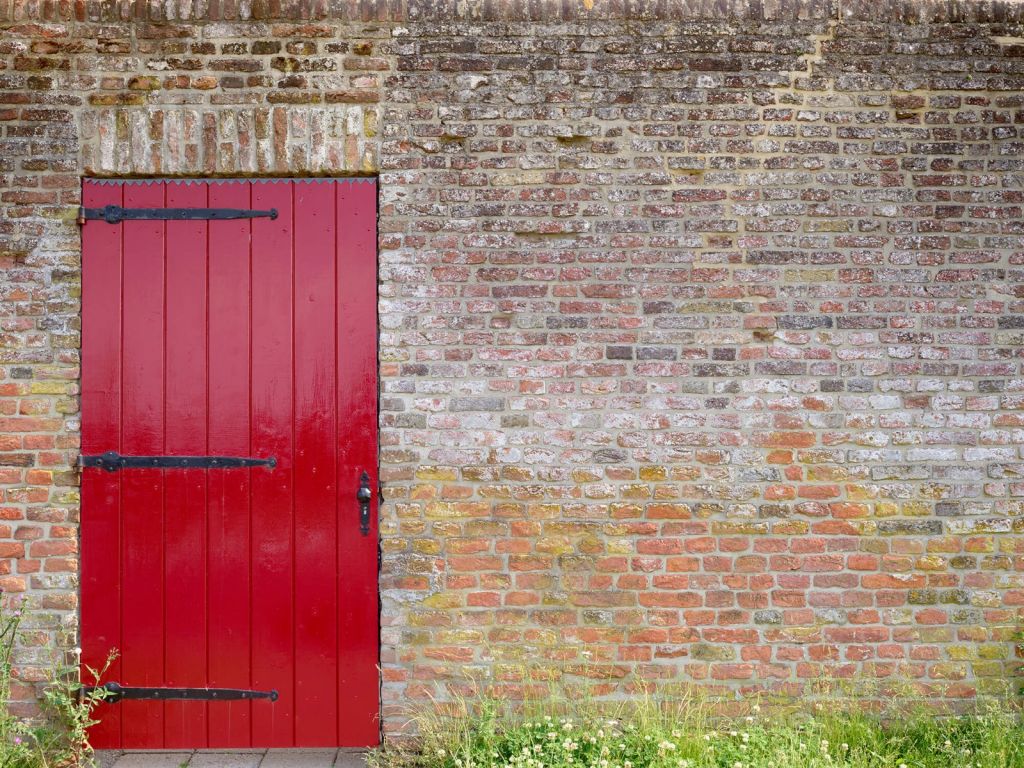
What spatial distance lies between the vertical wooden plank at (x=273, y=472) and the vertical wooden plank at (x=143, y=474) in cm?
44

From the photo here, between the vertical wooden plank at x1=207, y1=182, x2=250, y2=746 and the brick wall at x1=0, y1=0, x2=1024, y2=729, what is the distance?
15.5 inches

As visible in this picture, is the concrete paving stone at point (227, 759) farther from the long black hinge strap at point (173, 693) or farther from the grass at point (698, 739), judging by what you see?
the grass at point (698, 739)

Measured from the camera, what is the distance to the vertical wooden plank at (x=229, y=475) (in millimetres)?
3867

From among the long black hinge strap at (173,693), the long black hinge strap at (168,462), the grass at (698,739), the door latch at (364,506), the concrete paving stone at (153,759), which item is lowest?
the concrete paving stone at (153,759)

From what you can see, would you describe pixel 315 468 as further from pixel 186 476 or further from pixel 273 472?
pixel 186 476

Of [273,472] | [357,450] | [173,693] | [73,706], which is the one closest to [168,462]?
[273,472]

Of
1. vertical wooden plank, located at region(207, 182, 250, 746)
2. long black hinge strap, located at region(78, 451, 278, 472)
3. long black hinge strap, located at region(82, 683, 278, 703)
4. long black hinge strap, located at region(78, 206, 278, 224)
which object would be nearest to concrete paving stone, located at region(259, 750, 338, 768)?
vertical wooden plank, located at region(207, 182, 250, 746)

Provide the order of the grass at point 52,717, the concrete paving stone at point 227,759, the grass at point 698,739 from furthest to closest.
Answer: the concrete paving stone at point 227,759 → the grass at point 52,717 → the grass at point 698,739

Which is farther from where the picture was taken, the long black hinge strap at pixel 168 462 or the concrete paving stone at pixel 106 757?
the long black hinge strap at pixel 168 462

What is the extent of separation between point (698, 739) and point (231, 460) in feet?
7.95

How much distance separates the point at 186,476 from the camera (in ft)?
12.8

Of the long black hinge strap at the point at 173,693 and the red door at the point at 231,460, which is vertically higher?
the red door at the point at 231,460

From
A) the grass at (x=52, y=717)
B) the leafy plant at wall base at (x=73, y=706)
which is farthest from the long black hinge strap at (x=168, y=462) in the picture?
the leafy plant at wall base at (x=73, y=706)

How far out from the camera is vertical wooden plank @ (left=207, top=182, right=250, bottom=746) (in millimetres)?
3867
